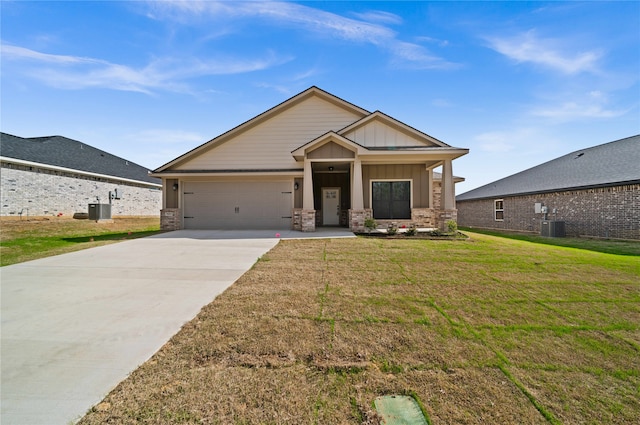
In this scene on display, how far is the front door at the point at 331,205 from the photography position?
15492mm

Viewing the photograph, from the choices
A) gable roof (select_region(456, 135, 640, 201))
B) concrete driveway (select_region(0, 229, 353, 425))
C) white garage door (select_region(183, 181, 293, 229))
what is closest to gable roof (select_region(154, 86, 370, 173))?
white garage door (select_region(183, 181, 293, 229))

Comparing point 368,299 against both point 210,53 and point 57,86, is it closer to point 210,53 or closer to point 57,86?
point 210,53

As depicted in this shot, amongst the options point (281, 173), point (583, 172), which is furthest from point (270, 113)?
point (583, 172)

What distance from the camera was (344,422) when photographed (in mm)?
1792

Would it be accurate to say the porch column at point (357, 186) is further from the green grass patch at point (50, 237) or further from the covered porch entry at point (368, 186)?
the green grass patch at point (50, 237)

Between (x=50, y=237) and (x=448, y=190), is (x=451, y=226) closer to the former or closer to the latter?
(x=448, y=190)

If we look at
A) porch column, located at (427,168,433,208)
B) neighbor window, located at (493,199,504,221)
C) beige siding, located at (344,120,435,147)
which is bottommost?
neighbor window, located at (493,199,504,221)

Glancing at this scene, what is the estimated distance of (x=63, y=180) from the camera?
16594 millimetres

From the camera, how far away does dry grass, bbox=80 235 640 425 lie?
75.5 inches

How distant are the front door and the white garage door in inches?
106

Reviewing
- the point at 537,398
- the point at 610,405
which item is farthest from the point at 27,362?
the point at 610,405

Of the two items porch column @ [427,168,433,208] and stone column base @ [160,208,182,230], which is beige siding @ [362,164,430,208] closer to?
porch column @ [427,168,433,208]

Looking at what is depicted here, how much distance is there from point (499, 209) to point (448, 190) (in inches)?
312

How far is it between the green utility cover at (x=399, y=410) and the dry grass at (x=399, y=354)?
7 cm
